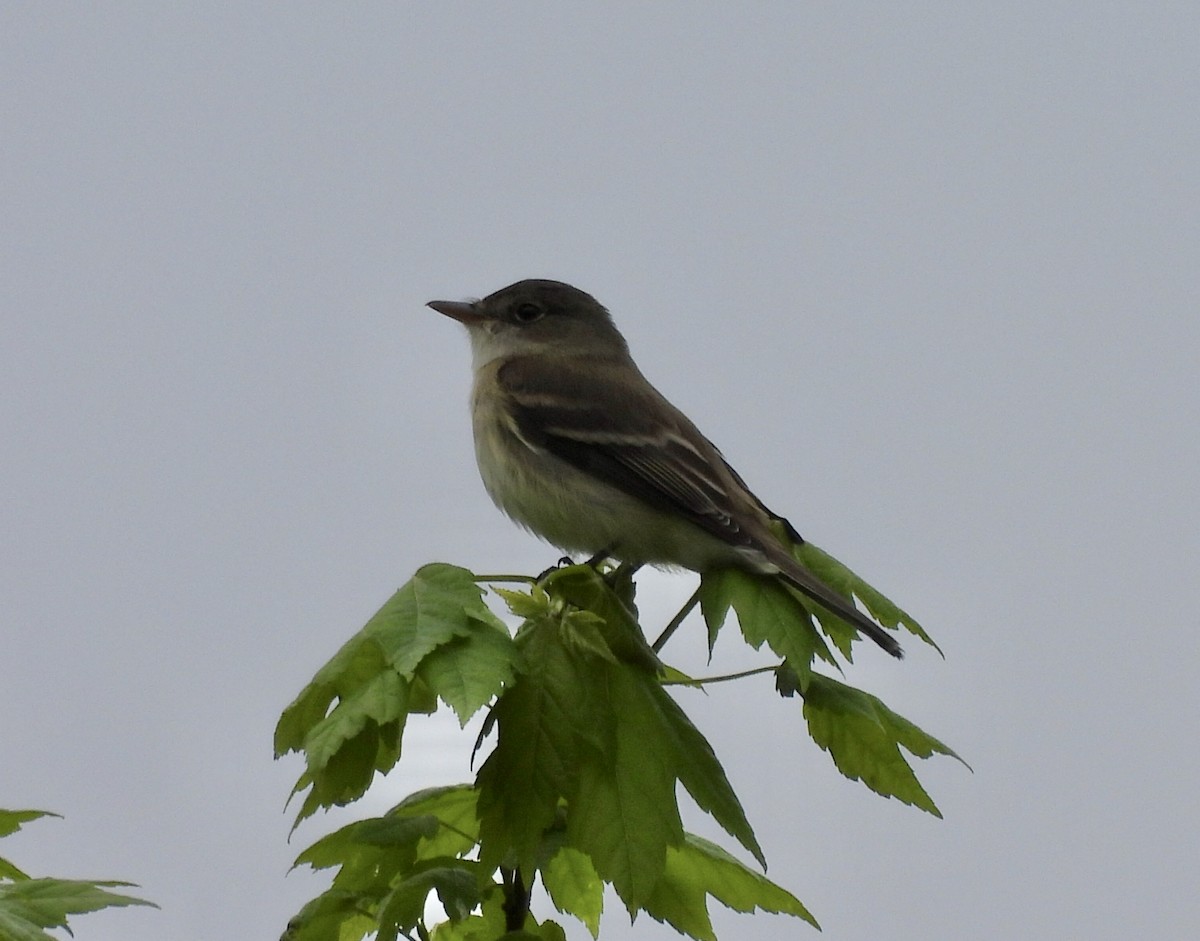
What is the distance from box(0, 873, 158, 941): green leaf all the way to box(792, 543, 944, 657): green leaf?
1.99 metres

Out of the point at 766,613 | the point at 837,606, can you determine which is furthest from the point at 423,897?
the point at 837,606

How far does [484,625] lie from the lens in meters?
3.11

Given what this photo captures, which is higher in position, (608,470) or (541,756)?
(608,470)

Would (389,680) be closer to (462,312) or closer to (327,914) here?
(327,914)

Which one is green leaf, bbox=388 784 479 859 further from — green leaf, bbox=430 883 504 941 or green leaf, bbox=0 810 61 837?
green leaf, bbox=0 810 61 837

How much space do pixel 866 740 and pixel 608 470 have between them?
1.96 m

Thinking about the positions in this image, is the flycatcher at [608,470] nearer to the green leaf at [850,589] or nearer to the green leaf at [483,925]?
the green leaf at [850,589]

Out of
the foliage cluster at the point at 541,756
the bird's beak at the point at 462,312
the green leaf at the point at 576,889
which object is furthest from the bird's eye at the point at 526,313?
the green leaf at the point at 576,889

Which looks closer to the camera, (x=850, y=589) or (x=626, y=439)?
(x=850, y=589)

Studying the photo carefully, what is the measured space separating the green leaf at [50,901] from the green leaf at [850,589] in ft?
6.52

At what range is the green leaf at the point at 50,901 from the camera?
3.00m

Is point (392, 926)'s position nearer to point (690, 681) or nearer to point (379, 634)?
point (379, 634)

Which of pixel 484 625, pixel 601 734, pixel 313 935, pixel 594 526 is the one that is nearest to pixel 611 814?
pixel 601 734

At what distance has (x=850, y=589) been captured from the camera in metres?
4.06
